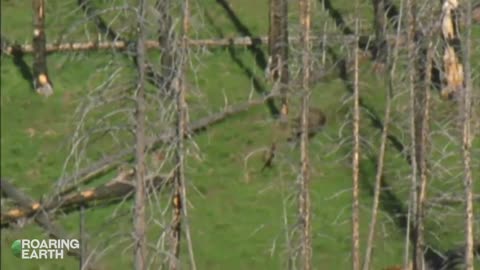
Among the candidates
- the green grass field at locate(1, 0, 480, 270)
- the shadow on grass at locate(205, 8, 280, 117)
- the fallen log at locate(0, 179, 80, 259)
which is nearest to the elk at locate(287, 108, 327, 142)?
the green grass field at locate(1, 0, 480, 270)

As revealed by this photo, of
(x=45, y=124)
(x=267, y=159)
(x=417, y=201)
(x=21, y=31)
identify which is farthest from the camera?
(x=21, y=31)

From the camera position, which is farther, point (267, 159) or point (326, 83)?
point (326, 83)

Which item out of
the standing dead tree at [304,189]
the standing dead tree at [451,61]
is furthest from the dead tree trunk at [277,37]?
the standing dead tree at [304,189]

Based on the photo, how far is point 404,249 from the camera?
→ 1225 inches

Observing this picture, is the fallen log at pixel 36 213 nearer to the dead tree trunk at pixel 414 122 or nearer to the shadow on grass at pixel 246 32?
the dead tree trunk at pixel 414 122

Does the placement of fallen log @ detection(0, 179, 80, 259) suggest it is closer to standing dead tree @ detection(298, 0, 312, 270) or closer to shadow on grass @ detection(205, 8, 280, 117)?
standing dead tree @ detection(298, 0, 312, 270)

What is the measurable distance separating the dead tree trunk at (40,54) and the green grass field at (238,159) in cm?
31

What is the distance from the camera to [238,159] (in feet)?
115

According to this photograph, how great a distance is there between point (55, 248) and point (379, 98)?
9685 mm

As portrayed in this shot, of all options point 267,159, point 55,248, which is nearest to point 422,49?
point 267,159

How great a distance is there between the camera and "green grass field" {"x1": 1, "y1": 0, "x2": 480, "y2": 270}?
31.3 metres

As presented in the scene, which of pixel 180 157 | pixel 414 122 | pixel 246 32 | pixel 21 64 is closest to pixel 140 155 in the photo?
pixel 180 157

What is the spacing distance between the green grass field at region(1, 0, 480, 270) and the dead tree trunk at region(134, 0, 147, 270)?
4616mm

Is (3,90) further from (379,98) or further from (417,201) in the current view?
(417,201)
